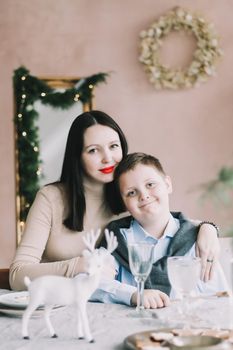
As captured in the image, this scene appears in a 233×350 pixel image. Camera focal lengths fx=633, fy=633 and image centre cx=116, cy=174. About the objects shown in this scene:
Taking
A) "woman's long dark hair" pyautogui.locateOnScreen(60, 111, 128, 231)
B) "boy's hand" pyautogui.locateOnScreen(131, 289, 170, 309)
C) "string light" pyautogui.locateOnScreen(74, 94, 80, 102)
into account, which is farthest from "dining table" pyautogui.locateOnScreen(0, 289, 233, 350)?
"string light" pyautogui.locateOnScreen(74, 94, 80, 102)

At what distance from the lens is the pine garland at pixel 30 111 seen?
477 cm

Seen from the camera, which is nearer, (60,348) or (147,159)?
(60,348)

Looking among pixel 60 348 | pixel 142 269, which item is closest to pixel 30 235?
pixel 142 269

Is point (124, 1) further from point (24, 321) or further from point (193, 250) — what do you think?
point (24, 321)

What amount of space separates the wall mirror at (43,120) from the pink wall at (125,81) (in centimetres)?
6

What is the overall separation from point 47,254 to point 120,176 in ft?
1.55

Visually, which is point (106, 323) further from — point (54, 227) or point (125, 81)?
point (125, 81)

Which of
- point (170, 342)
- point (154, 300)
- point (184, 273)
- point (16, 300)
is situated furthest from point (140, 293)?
point (170, 342)

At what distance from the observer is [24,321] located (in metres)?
1.46

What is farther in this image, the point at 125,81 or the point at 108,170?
the point at 125,81

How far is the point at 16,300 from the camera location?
1.83 meters

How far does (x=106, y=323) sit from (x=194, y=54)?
3369 mm

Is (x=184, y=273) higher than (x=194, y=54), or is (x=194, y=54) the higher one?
(x=194, y=54)

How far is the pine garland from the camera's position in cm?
477
